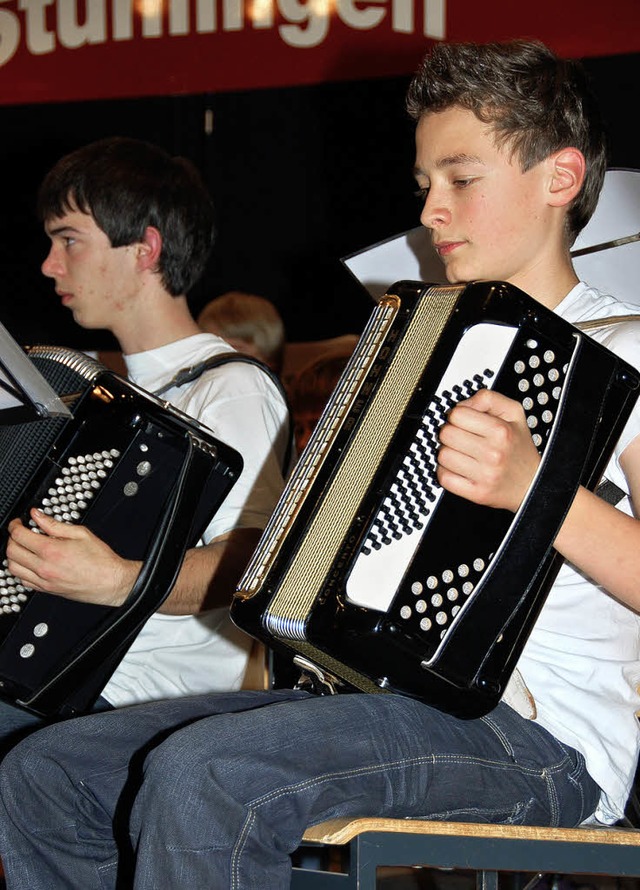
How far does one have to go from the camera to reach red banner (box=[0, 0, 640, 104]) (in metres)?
3.29

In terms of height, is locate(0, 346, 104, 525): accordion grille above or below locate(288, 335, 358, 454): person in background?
below

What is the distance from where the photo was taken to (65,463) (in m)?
1.75

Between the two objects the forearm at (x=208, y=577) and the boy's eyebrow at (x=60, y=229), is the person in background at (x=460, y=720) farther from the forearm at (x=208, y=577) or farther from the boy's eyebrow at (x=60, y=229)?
the boy's eyebrow at (x=60, y=229)

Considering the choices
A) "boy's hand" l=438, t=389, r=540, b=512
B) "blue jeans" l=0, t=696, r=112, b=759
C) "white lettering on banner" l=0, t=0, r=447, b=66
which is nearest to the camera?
"boy's hand" l=438, t=389, r=540, b=512

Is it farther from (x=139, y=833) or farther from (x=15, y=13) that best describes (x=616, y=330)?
(x=15, y=13)

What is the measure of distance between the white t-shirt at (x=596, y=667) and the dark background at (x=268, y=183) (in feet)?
8.19

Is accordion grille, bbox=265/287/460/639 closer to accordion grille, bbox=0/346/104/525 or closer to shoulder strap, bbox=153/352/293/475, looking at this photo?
accordion grille, bbox=0/346/104/525

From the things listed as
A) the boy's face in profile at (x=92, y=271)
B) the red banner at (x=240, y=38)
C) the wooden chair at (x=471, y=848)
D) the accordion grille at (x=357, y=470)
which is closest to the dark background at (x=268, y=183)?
the red banner at (x=240, y=38)

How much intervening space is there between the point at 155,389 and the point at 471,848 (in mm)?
1175

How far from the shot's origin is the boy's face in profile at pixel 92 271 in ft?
7.85

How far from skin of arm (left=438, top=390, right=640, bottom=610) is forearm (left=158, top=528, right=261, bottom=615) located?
0.74 meters

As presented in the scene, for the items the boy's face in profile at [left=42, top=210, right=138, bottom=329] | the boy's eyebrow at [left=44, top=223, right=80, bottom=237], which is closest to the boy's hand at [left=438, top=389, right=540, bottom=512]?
the boy's face in profile at [left=42, top=210, right=138, bottom=329]

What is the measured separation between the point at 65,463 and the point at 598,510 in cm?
81

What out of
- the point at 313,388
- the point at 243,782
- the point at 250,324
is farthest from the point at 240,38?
Result: the point at 243,782
